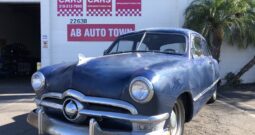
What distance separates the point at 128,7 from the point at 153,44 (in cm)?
775

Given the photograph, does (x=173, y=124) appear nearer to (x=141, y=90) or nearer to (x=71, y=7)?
(x=141, y=90)

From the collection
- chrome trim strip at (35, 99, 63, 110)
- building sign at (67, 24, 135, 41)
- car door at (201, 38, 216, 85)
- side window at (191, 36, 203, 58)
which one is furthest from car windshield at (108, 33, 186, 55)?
building sign at (67, 24, 135, 41)

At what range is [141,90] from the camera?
5.16 metres

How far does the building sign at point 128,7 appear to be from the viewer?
14.9 meters

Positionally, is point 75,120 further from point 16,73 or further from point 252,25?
point 16,73

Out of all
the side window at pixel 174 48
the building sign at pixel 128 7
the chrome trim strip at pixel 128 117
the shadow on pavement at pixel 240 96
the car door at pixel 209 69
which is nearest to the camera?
the chrome trim strip at pixel 128 117

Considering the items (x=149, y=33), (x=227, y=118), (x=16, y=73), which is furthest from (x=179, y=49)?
(x=16, y=73)

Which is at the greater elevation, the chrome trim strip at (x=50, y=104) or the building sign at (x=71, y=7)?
the building sign at (x=71, y=7)

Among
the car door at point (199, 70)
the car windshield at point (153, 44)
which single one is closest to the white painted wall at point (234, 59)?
the car door at point (199, 70)

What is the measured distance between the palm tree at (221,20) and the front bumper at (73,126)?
858 cm

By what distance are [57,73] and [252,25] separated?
937 cm

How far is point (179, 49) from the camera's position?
23.7 ft

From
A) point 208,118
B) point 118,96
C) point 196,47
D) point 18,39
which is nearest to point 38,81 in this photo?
point 118,96

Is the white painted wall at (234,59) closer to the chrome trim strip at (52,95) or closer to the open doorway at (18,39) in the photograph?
the open doorway at (18,39)
